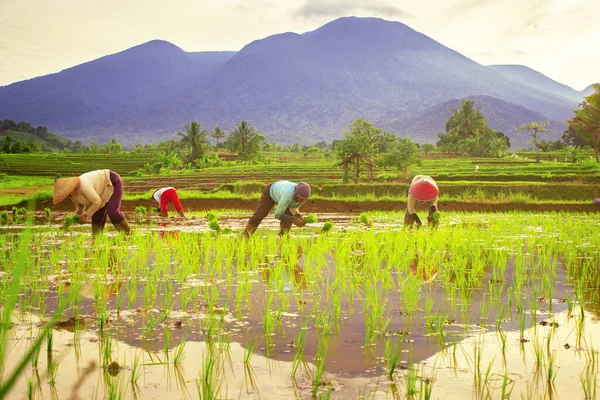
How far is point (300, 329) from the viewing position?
3.69 m

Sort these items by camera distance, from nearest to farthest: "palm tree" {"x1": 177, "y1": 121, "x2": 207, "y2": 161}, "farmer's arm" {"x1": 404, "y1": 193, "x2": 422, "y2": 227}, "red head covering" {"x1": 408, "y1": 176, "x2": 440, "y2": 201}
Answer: "red head covering" {"x1": 408, "y1": 176, "x2": 440, "y2": 201} < "farmer's arm" {"x1": 404, "y1": 193, "x2": 422, "y2": 227} < "palm tree" {"x1": 177, "y1": 121, "x2": 207, "y2": 161}

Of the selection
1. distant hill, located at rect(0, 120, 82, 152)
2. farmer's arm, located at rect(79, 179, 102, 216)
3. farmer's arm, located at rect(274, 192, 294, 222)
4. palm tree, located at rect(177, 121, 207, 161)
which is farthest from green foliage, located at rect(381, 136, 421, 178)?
distant hill, located at rect(0, 120, 82, 152)

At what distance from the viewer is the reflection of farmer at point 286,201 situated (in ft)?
26.1

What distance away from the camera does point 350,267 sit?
19.2ft

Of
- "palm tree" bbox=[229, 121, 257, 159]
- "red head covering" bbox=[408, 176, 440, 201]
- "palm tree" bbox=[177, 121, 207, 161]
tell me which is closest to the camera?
"red head covering" bbox=[408, 176, 440, 201]

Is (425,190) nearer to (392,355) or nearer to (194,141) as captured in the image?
(392,355)

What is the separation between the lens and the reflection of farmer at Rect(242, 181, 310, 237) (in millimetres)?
7952

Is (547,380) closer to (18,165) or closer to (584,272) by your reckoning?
(584,272)

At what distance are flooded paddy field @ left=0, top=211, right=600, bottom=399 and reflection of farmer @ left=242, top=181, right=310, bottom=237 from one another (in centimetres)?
128

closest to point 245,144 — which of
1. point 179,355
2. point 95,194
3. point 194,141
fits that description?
point 194,141

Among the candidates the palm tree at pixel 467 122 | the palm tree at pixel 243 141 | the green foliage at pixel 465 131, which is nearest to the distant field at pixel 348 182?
the palm tree at pixel 243 141

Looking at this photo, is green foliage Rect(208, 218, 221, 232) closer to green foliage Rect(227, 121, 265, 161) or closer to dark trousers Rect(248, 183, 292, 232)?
dark trousers Rect(248, 183, 292, 232)

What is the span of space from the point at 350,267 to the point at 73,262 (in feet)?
9.12

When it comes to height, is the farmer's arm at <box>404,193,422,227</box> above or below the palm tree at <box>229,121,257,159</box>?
below
